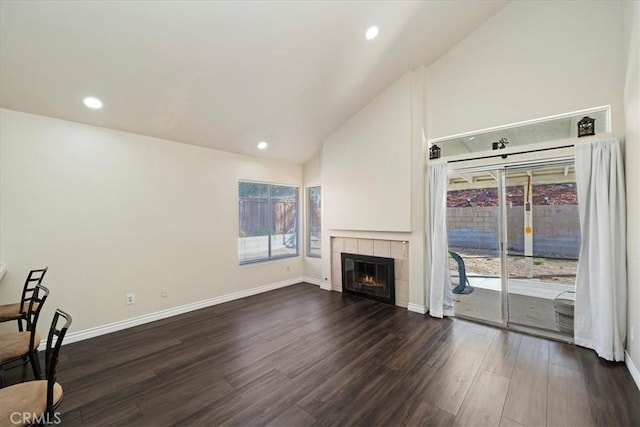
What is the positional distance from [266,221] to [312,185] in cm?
132

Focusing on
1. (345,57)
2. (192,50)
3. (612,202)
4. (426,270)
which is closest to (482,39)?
(345,57)

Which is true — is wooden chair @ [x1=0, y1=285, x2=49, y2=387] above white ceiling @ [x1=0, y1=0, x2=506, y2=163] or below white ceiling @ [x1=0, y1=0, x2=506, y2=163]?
below

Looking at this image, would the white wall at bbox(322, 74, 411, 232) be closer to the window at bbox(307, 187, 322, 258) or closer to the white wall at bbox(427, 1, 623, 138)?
the white wall at bbox(427, 1, 623, 138)

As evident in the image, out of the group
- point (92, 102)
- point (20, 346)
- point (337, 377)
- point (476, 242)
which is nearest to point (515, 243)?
point (476, 242)

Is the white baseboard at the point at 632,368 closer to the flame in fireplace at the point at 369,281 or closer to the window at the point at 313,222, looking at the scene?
the flame in fireplace at the point at 369,281

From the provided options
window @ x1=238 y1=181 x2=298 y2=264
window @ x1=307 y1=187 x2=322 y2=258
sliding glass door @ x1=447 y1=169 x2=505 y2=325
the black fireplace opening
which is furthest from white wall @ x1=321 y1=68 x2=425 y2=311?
window @ x1=238 y1=181 x2=298 y2=264

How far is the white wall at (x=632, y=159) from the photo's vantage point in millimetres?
2285

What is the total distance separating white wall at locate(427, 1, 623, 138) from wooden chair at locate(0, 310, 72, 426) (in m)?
4.63

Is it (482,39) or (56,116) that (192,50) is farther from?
(482,39)

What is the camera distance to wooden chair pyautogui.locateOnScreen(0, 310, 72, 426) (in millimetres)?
1317

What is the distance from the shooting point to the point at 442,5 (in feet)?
10.3

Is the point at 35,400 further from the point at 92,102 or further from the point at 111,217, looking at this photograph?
Answer: the point at 92,102

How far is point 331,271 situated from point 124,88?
4268mm

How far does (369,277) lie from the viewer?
16.1 feet
